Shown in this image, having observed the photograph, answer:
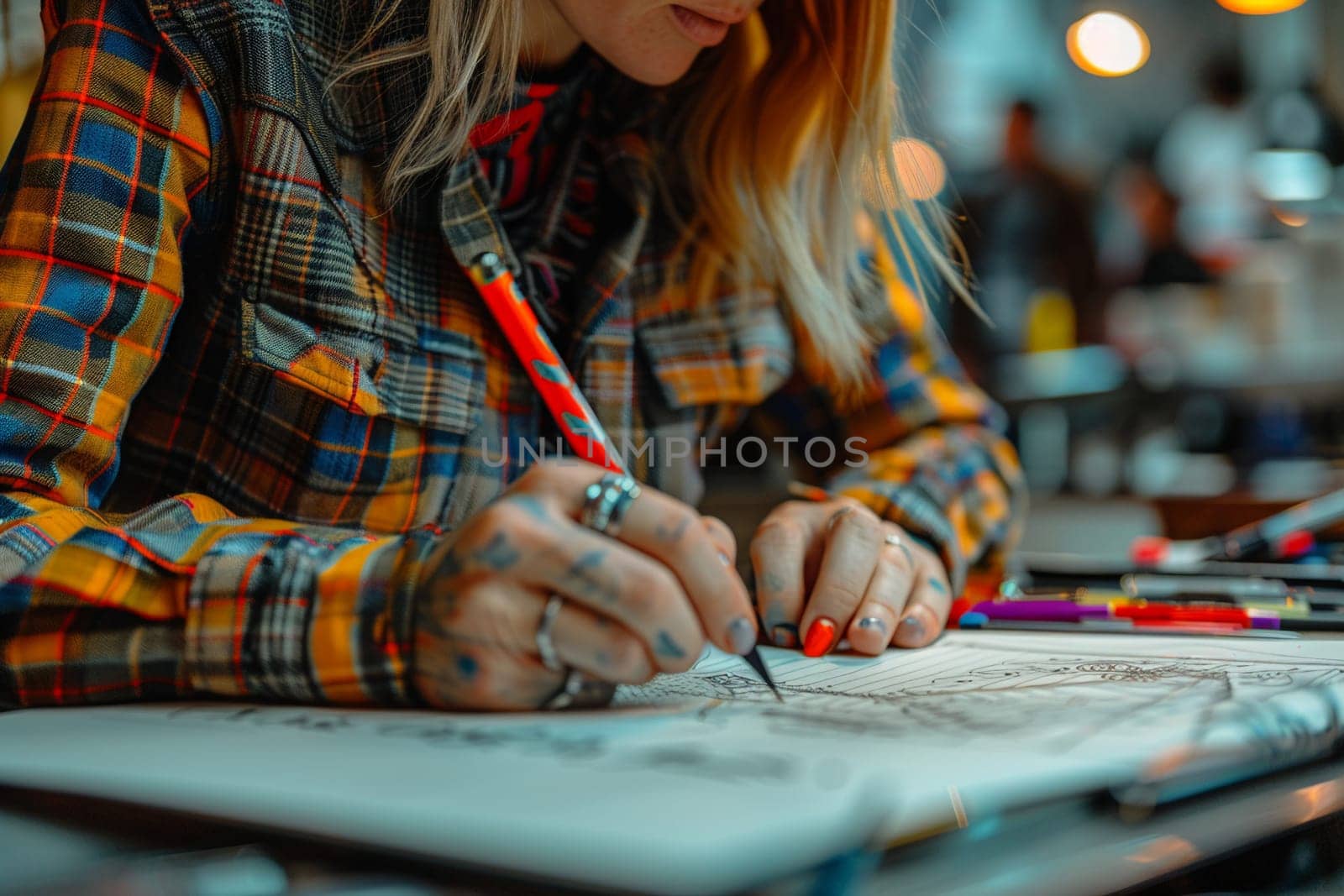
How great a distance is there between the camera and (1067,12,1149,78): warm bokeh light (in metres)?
3.13

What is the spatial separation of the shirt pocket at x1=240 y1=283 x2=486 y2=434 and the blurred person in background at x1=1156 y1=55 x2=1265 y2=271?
2649 millimetres

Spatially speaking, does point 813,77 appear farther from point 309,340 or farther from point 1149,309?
point 1149,309

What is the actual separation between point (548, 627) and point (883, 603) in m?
0.27

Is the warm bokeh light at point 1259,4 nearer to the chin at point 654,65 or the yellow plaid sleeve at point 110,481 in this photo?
the chin at point 654,65

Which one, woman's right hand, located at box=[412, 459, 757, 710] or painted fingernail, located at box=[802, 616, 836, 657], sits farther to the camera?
painted fingernail, located at box=[802, 616, 836, 657]

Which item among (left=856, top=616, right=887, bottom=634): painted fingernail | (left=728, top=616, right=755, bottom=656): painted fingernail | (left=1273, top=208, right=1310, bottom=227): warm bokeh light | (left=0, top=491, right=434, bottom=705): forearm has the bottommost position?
(left=0, top=491, right=434, bottom=705): forearm

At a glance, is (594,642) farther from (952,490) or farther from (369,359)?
(952,490)

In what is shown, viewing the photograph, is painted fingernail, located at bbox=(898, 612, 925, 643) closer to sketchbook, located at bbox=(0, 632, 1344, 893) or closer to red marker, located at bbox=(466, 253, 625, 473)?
sketchbook, located at bbox=(0, 632, 1344, 893)

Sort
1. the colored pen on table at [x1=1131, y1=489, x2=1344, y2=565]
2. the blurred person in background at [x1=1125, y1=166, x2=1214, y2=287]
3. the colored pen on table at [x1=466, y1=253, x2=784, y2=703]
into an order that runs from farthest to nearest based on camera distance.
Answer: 1. the blurred person in background at [x1=1125, y1=166, x2=1214, y2=287]
2. the colored pen on table at [x1=1131, y1=489, x2=1344, y2=565]
3. the colored pen on table at [x1=466, y1=253, x2=784, y2=703]

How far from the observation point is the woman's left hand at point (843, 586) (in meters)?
0.58

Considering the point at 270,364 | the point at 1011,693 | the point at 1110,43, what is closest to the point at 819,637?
the point at 1011,693

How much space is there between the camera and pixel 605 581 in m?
0.37

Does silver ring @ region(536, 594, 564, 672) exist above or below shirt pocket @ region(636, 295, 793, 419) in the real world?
below

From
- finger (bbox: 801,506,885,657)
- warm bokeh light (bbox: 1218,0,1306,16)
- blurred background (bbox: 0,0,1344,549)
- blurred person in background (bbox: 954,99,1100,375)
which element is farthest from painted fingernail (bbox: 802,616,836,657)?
warm bokeh light (bbox: 1218,0,1306,16)
